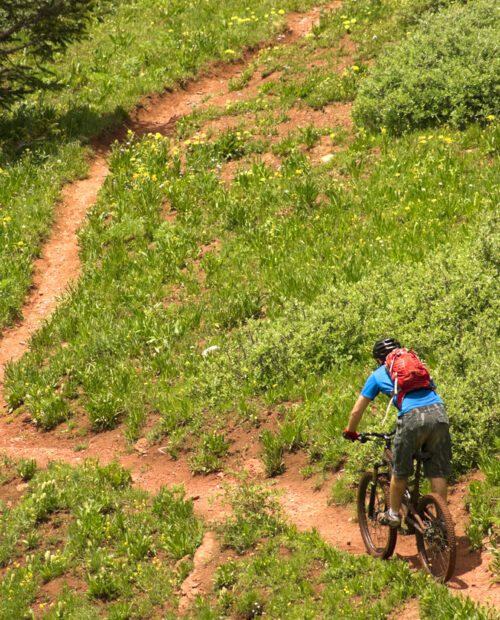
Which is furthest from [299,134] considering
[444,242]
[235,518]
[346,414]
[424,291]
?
[235,518]

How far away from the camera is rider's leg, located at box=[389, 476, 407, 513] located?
786 centimetres

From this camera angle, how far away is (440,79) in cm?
1595

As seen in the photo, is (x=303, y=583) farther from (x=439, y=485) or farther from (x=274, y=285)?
(x=274, y=285)

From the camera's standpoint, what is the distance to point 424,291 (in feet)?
36.7

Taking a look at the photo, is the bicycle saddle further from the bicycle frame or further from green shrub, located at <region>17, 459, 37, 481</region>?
green shrub, located at <region>17, 459, 37, 481</region>

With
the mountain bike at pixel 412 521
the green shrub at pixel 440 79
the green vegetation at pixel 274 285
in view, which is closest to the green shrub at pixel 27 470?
the green vegetation at pixel 274 285

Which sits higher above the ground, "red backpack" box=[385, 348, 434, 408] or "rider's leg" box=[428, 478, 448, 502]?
"red backpack" box=[385, 348, 434, 408]

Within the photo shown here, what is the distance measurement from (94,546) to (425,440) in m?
3.93

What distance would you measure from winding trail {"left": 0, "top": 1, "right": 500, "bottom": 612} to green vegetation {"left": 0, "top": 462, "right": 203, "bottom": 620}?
28cm

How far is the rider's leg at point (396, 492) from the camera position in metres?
7.86

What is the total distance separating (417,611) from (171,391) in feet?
17.8

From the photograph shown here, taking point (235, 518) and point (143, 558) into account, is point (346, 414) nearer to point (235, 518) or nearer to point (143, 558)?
point (235, 518)

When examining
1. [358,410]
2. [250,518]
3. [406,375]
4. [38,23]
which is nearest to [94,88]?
[38,23]

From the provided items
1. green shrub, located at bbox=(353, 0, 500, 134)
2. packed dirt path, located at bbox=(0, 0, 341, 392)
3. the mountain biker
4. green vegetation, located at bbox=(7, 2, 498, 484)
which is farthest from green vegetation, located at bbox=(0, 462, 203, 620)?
green shrub, located at bbox=(353, 0, 500, 134)
